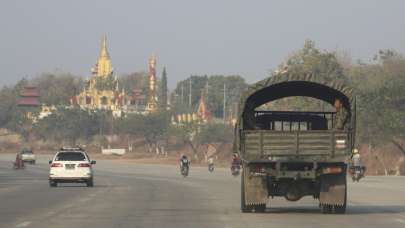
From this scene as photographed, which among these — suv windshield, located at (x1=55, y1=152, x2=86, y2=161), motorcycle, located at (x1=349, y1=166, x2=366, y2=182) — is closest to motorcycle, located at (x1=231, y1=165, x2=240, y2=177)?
motorcycle, located at (x1=349, y1=166, x2=366, y2=182)

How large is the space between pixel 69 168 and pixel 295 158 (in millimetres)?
19914

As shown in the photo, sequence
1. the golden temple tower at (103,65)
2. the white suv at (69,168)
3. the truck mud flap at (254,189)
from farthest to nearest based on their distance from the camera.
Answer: the golden temple tower at (103,65)
the white suv at (69,168)
the truck mud flap at (254,189)

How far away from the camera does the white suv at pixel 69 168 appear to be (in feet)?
134

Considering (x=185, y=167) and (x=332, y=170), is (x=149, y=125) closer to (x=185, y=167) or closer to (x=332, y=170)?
(x=185, y=167)

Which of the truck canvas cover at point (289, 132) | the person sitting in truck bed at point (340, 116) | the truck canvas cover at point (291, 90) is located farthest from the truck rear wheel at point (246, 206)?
the person sitting in truck bed at point (340, 116)

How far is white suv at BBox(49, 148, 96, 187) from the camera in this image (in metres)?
40.8

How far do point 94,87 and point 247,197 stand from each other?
510 feet

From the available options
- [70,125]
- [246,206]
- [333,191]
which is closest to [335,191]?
[333,191]

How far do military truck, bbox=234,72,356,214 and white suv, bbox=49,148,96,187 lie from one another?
18202mm

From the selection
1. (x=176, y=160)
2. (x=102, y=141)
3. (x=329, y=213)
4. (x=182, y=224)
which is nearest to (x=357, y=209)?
(x=329, y=213)

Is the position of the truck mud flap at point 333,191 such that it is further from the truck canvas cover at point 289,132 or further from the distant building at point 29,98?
the distant building at point 29,98

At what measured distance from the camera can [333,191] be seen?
22.8 m

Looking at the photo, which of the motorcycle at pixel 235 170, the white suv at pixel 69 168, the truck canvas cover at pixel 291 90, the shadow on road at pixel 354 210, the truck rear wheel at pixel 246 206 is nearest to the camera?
the truck rear wheel at pixel 246 206

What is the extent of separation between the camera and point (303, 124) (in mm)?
25969
